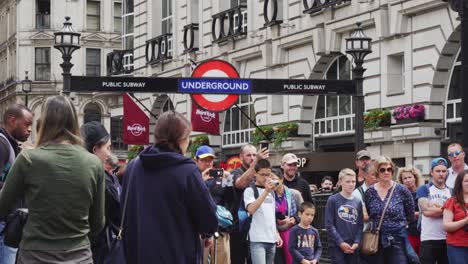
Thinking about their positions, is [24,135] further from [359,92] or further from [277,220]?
[359,92]

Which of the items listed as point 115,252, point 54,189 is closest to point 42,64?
point 115,252

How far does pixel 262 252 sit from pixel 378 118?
14.4 meters

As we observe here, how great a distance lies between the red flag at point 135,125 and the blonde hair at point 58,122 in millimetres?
26118

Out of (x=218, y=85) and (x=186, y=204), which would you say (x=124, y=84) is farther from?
(x=186, y=204)

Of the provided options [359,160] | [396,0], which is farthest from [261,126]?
[359,160]

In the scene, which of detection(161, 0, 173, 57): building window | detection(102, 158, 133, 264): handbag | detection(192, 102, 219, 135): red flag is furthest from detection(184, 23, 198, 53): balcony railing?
detection(102, 158, 133, 264): handbag

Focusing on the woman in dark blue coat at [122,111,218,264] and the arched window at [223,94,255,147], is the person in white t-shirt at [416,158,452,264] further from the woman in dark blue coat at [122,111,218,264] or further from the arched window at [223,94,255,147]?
the arched window at [223,94,255,147]

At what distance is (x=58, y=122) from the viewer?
7543 mm

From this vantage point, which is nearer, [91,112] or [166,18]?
[166,18]

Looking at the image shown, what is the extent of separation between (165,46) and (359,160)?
93.8 ft

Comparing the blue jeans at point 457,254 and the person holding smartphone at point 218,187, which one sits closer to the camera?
the blue jeans at point 457,254

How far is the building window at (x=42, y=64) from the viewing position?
80.2 meters

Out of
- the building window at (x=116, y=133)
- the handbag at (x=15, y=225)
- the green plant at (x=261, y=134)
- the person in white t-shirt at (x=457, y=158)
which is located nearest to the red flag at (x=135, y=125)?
the green plant at (x=261, y=134)

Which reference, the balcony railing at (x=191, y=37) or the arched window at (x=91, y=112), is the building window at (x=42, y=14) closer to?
the arched window at (x=91, y=112)
